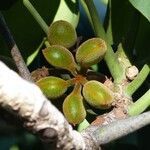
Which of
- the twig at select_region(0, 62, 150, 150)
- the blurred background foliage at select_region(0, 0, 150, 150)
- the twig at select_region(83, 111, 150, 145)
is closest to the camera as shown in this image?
the twig at select_region(0, 62, 150, 150)

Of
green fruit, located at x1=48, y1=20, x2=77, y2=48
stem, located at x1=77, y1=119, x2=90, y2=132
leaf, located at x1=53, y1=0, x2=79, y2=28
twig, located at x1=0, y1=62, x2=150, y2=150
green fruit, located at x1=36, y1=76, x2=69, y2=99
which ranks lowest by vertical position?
stem, located at x1=77, y1=119, x2=90, y2=132

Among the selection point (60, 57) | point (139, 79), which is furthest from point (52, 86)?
point (139, 79)

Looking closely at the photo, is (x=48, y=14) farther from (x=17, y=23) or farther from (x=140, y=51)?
(x=140, y=51)

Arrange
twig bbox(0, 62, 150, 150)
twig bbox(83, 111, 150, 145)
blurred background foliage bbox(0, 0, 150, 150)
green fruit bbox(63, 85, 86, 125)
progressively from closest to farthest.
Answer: twig bbox(0, 62, 150, 150)
twig bbox(83, 111, 150, 145)
green fruit bbox(63, 85, 86, 125)
blurred background foliage bbox(0, 0, 150, 150)

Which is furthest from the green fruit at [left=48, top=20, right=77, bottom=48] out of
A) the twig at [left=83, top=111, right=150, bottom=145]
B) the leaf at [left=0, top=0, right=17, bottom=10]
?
the twig at [left=83, top=111, right=150, bottom=145]

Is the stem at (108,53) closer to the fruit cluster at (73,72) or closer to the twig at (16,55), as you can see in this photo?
the fruit cluster at (73,72)

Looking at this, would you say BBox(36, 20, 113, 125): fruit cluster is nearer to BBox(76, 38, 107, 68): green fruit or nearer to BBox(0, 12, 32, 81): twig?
BBox(76, 38, 107, 68): green fruit

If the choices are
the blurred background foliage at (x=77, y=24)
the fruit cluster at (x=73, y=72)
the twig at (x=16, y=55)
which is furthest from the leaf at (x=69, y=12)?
the twig at (x=16, y=55)
